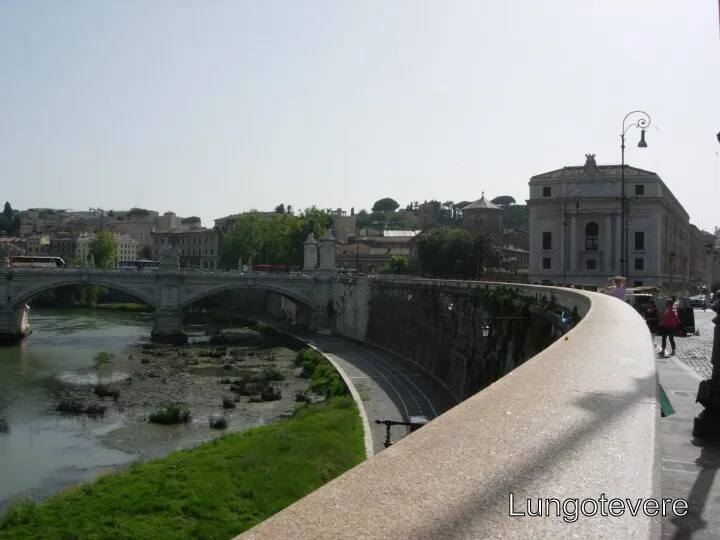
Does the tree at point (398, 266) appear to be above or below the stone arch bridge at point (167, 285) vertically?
above

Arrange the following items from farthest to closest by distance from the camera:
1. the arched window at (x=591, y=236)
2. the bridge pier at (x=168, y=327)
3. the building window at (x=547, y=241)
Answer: the building window at (x=547, y=241)
the arched window at (x=591, y=236)
the bridge pier at (x=168, y=327)

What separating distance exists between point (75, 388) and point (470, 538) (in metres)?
33.0

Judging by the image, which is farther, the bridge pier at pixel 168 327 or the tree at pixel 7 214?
the tree at pixel 7 214

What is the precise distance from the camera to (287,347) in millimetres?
48438

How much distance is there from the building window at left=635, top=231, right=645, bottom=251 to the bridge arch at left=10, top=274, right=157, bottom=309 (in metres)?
34.2

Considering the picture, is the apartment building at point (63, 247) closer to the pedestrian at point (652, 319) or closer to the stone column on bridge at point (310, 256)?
the stone column on bridge at point (310, 256)

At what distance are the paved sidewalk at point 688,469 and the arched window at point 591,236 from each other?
4322 centimetres

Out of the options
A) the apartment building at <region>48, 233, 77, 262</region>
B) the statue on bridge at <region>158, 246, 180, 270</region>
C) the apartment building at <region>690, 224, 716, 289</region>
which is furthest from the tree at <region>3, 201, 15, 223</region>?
the apartment building at <region>690, 224, 716, 289</region>

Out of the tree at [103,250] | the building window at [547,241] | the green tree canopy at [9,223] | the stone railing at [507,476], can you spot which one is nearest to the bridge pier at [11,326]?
the building window at [547,241]

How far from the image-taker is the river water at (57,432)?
62.8 ft

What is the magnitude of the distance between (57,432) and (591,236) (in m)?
40.0

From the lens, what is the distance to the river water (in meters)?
19.1

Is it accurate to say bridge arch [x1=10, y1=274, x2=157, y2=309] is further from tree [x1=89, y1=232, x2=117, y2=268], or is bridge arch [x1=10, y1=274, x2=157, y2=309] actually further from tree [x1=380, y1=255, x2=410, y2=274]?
tree [x1=89, y1=232, x2=117, y2=268]

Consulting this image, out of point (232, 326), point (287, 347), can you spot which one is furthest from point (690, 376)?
point (232, 326)
